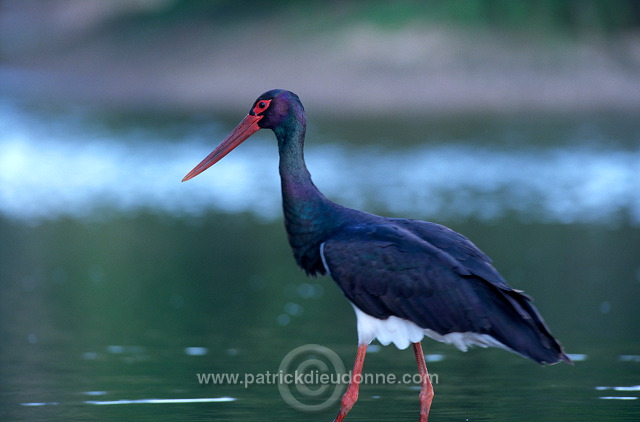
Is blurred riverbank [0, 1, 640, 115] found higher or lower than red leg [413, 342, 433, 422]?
higher

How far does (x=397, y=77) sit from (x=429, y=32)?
1.94 meters

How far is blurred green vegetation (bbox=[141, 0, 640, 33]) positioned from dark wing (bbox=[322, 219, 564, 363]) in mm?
23896

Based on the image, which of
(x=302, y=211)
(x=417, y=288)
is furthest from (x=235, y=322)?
(x=417, y=288)

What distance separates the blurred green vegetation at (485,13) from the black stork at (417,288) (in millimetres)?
23712

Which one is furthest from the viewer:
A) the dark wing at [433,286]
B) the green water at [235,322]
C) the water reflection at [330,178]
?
the water reflection at [330,178]

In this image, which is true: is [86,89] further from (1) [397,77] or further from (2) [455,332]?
(2) [455,332]

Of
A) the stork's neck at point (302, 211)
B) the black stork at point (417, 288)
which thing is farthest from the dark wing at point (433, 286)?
the stork's neck at point (302, 211)

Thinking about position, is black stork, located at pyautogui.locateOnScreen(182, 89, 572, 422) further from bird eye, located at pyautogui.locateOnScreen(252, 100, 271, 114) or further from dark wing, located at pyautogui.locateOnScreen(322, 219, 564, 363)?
bird eye, located at pyautogui.locateOnScreen(252, 100, 271, 114)

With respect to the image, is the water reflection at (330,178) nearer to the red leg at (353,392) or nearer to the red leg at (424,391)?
the red leg at (424,391)

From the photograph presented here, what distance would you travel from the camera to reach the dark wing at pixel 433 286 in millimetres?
7449

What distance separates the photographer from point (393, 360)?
988 centimetres

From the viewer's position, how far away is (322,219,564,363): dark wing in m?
7.45

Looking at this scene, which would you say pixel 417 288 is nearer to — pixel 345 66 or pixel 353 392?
pixel 353 392

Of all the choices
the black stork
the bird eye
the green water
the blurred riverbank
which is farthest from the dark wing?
the blurred riverbank
